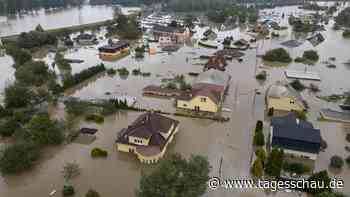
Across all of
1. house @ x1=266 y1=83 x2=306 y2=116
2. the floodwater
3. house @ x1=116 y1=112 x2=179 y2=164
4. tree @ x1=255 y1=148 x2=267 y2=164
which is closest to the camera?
tree @ x1=255 y1=148 x2=267 y2=164

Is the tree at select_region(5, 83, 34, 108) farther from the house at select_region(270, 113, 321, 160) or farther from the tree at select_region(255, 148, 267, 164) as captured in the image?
the house at select_region(270, 113, 321, 160)

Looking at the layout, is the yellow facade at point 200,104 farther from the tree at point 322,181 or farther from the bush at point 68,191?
the bush at point 68,191

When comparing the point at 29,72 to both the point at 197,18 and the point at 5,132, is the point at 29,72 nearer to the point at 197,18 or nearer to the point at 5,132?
the point at 5,132

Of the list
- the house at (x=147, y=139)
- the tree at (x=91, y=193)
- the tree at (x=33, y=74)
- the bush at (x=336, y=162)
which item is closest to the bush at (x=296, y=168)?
the bush at (x=336, y=162)

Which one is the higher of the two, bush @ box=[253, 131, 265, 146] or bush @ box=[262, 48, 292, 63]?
bush @ box=[262, 48, 292, 63]

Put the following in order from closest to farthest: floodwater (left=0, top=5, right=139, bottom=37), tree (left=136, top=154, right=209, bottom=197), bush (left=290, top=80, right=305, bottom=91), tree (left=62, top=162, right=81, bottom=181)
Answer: tree (left=136, top=154, right=209, bottom=197)
tree (left=62, top=162, right=81, bottom=181)
bush (left=290, top=80, right=305, bottom=91)
floodwater (left=0, top=5, right=139, bottom=37)

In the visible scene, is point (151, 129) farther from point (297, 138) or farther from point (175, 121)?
point (297, 138)

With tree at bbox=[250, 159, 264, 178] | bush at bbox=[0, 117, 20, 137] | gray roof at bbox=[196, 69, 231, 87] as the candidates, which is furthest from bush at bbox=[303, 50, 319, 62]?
bush at bbox=[0, 117, 20, 137]
